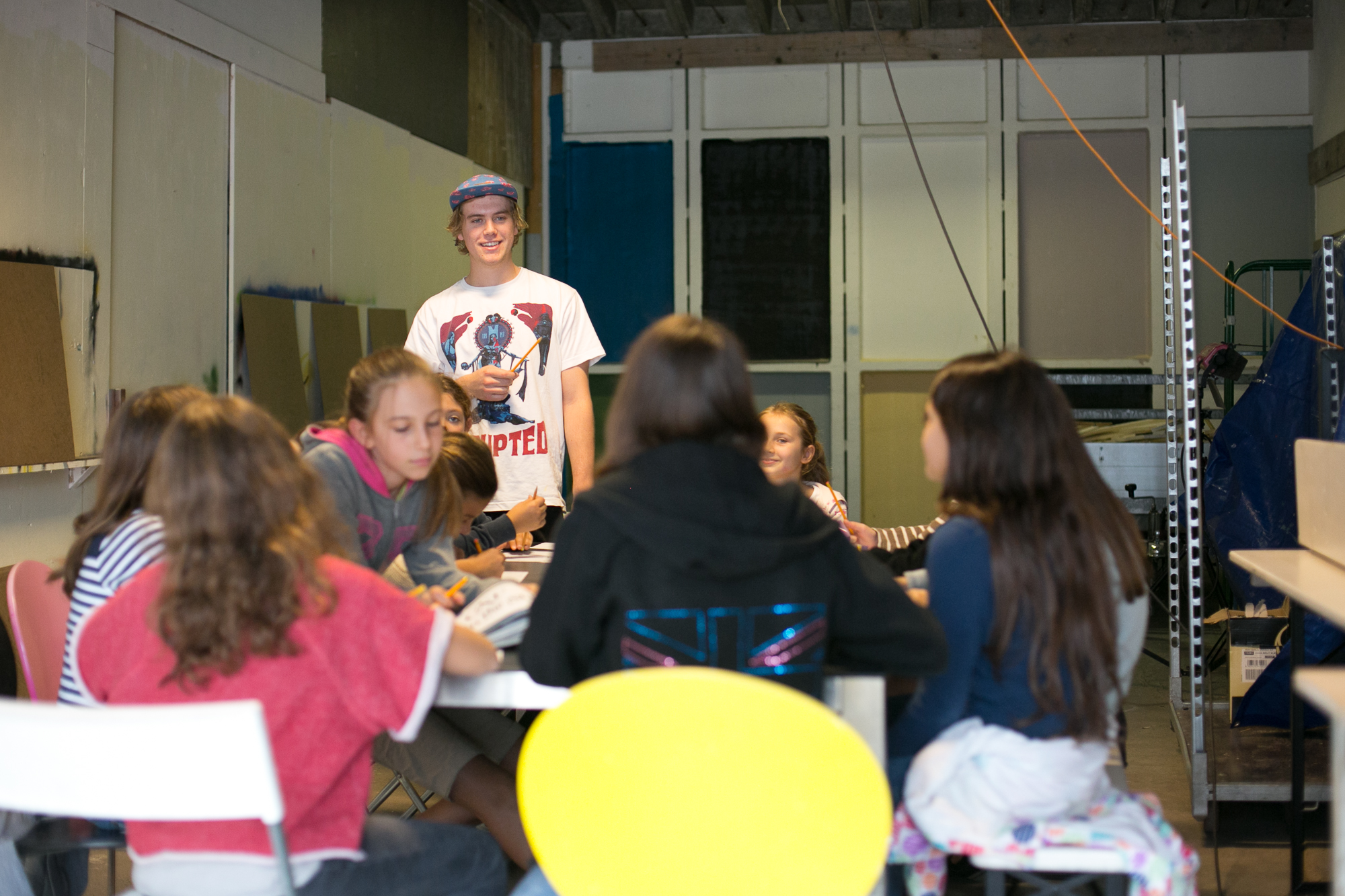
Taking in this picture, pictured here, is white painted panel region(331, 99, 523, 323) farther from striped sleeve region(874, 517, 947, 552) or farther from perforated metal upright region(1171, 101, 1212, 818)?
perforated metal upright region(1171, 101, 1212, 818)

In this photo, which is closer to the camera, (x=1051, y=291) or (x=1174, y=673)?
(x=1174, y=673)

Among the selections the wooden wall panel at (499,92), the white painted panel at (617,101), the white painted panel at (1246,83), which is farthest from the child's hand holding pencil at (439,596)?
the white painted panel at (1246,83)

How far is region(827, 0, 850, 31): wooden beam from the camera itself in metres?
6.18

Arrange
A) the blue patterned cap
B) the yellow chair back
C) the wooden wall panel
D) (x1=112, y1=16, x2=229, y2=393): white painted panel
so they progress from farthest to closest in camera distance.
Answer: the wooden wall panel
(x1=112, y1=16, x2=229, y2=393): white painted panel
the blue patterned cap
the yellow chair back

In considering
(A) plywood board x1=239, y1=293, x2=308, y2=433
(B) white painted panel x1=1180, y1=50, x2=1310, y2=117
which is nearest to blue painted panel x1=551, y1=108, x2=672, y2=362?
(A) plywood board x1=239, y1=293, x2=308, y2=433

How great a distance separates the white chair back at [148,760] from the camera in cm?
116

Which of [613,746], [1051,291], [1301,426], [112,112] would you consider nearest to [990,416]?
[613,746]

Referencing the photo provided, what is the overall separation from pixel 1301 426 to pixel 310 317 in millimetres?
3277

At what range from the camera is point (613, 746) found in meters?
1.21

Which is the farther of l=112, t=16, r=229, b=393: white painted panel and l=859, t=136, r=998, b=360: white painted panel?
l=859, t=136, r=998, b=360: white painted panel

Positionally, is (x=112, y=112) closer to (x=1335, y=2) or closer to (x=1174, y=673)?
(x=1174, y=673)

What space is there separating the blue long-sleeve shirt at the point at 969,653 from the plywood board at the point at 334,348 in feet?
10.1

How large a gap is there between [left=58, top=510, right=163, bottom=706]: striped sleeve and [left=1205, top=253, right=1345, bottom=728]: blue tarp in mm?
2913

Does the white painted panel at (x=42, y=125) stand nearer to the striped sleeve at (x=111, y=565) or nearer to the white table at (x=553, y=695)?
the striped sleeve at (x=111, y=565)
